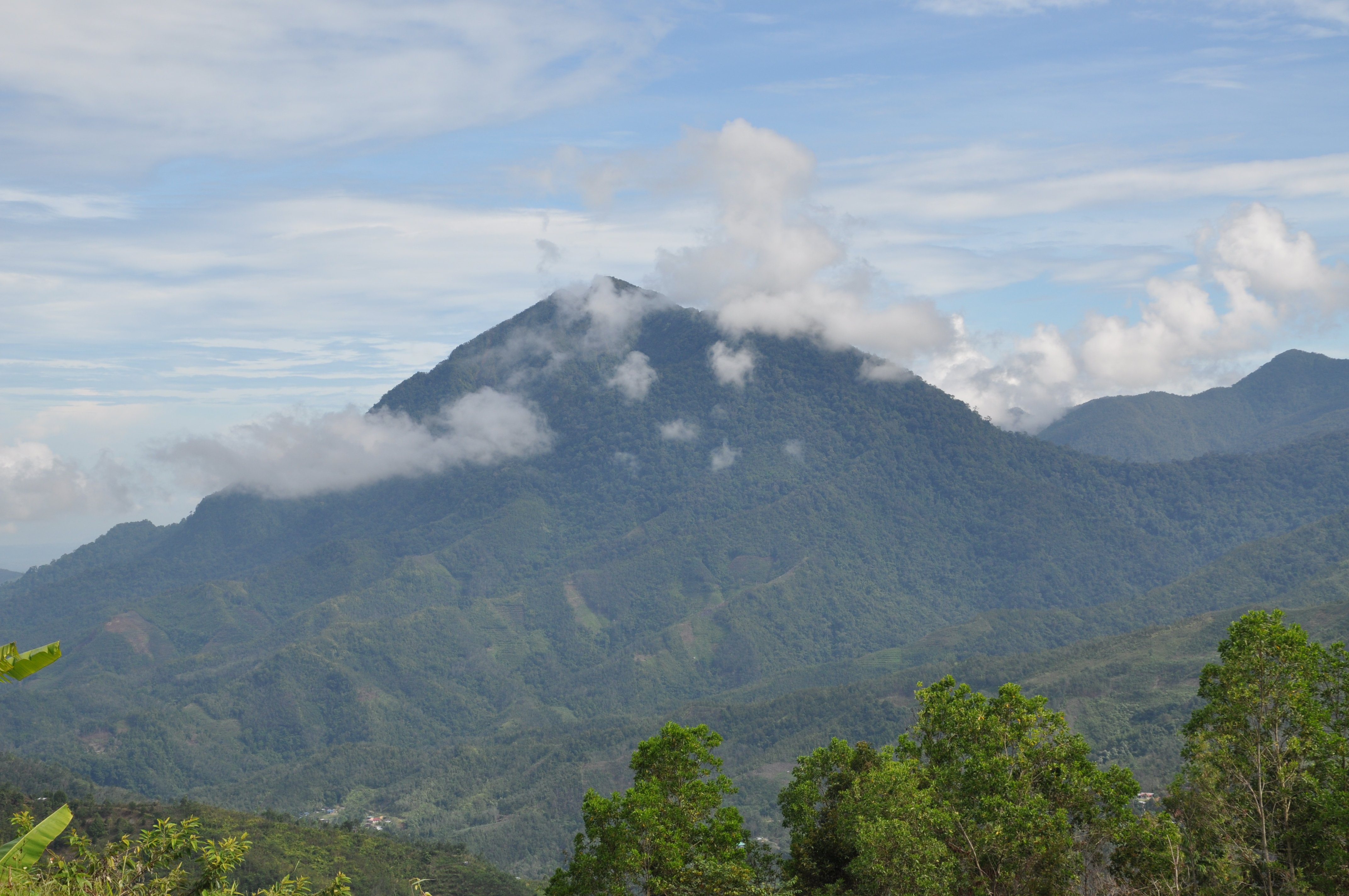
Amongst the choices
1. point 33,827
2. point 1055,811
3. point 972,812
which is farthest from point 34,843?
point 1055,811

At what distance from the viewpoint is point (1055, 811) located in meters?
36.6

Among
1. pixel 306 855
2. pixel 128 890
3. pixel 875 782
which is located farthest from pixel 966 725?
pixel 306 855

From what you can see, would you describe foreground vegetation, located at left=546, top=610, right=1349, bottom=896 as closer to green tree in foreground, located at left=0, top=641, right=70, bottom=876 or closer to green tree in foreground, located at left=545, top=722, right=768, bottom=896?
green tree in foreground, located at left=545, top=722, right=768, bottom=896

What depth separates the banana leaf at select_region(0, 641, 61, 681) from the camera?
52.4 feet

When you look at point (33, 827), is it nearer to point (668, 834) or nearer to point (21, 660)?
point (21, 660)

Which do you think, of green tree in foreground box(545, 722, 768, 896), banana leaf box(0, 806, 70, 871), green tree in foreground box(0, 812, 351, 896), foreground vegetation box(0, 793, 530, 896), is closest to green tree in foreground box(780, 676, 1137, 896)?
green tree in foreground box(545, 722, 768, 896)

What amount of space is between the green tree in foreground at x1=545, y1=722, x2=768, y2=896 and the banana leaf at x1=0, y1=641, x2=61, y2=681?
73.6 feet

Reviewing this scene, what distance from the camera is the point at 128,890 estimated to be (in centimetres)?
2058

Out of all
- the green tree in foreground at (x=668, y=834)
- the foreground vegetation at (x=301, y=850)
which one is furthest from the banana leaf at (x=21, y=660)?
the foreground vegetation at (x=301, y=850)

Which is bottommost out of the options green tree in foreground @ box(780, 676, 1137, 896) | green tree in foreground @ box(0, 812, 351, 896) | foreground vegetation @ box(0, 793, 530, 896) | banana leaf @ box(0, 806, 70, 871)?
foreground vegetation @ box(0, 793, 530, 896)

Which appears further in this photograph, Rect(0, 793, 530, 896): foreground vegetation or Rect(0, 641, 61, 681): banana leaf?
Rect(0, 793, 530, 896): foreground vegetation

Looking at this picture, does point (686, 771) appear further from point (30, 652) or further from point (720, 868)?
point (30, 652)

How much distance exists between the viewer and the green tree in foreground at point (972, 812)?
35031 mm

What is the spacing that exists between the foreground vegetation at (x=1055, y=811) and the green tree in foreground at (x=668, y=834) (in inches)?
2.5
